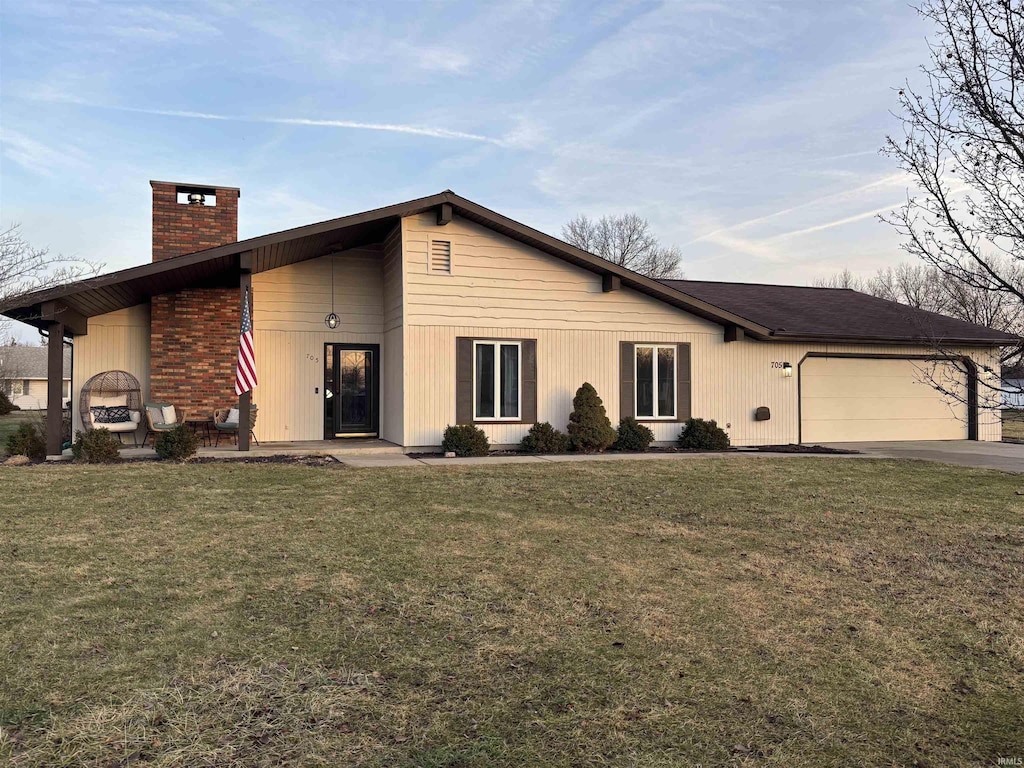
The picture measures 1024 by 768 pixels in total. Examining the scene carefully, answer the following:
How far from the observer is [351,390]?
Answer: 14.0m

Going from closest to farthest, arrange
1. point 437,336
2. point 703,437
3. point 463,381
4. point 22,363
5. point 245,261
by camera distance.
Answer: point 245,261 → point 437,336 → point 463,381 → point 703,437 → point 22,363

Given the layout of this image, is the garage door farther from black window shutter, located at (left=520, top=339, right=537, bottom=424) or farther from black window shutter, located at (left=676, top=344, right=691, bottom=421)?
black window shutter, located at (left=520, top=339, right=537, bottom=424)

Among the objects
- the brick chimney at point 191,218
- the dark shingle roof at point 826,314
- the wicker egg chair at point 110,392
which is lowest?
the wicker egg chair at point 110,392

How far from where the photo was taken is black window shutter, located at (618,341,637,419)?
13.5 meters

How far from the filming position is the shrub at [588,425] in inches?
498

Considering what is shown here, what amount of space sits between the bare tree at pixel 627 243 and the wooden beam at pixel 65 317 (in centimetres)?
3102

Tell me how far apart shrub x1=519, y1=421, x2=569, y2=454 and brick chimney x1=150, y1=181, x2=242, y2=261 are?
6.66m

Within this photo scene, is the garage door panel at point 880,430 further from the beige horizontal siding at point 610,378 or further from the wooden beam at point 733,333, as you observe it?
the wooden beam at point 733,333

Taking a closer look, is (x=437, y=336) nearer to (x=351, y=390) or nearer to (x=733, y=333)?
(x=351, y=390)

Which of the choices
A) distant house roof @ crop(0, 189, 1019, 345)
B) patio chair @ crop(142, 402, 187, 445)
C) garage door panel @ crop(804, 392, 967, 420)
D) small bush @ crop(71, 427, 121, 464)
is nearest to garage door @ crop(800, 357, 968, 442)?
garage door panel @ crop(804, 392, 967, 420)

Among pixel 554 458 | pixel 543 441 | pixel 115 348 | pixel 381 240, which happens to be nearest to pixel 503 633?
pixel 554 458

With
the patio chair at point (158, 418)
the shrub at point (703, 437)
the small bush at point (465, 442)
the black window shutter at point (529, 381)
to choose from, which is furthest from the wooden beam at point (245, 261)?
the shrub at point (703, 437)

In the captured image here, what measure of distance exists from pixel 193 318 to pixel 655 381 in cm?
878

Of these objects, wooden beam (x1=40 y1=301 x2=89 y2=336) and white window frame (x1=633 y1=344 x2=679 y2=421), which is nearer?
wooden beam (x1=40 y1=301 x2=89 y2=336)
